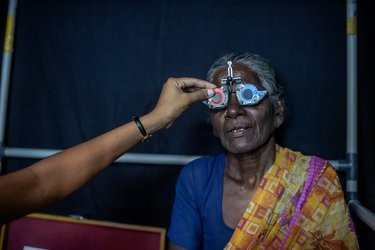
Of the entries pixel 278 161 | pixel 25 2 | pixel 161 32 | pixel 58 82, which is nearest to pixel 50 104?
pixel 58 82

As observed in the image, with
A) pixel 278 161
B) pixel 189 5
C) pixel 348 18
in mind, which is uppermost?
pixel 189 5

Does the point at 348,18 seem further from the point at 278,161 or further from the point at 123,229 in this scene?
the point at 123,229

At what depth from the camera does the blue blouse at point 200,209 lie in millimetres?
1073

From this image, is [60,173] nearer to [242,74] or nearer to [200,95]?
[200,95]

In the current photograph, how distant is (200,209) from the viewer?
1.12 meters

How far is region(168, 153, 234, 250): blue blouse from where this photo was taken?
1073mm

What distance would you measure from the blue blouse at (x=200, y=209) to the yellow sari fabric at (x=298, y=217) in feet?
0.33

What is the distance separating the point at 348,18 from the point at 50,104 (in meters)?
1.33

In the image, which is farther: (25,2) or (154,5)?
(25,2)

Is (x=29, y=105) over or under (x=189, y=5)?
under

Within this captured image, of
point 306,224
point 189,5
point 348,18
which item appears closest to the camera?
point 306,224

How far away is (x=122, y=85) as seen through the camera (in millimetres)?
1418

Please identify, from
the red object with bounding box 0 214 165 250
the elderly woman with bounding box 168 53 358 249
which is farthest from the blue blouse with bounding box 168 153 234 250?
the red object with bounding box 0 214 165 250

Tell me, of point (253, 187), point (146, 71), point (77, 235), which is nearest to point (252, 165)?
point (253, 187)
